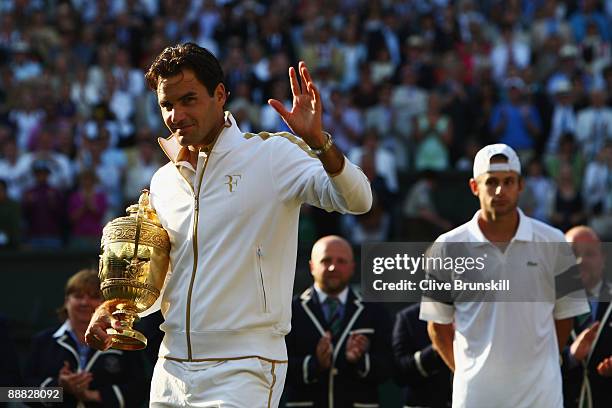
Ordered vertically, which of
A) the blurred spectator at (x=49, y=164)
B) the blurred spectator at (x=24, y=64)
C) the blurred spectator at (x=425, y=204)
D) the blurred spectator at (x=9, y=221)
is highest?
the blurred spectator at (x=24, y=64)

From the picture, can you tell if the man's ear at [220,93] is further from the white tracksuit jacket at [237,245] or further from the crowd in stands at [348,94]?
the crowd in stands at [348,94]

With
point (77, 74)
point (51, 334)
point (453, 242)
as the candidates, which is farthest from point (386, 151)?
point (453, 242)

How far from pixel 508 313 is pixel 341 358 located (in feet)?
8.07

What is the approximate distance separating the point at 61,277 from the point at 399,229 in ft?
12.9

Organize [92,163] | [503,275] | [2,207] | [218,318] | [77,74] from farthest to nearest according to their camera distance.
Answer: [77,74] < [92,163] < [2,207] < [503,275] < [218,318]

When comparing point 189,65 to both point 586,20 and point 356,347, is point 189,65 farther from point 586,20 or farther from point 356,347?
point 586,20

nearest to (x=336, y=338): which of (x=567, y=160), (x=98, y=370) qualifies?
(x=98, y=370)

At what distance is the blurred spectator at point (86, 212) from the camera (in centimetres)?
1522

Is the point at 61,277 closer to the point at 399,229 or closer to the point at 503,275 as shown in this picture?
the point at 399,229

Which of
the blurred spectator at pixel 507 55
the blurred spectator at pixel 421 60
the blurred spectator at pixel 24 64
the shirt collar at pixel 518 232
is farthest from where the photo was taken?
the blurred spectator at pixel 507 55

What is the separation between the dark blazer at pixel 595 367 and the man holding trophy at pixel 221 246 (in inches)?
139

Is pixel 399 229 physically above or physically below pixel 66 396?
above

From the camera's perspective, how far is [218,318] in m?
5.57

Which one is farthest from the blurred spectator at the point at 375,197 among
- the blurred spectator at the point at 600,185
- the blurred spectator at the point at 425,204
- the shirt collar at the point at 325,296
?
the shirt collar at the point at 325,296
